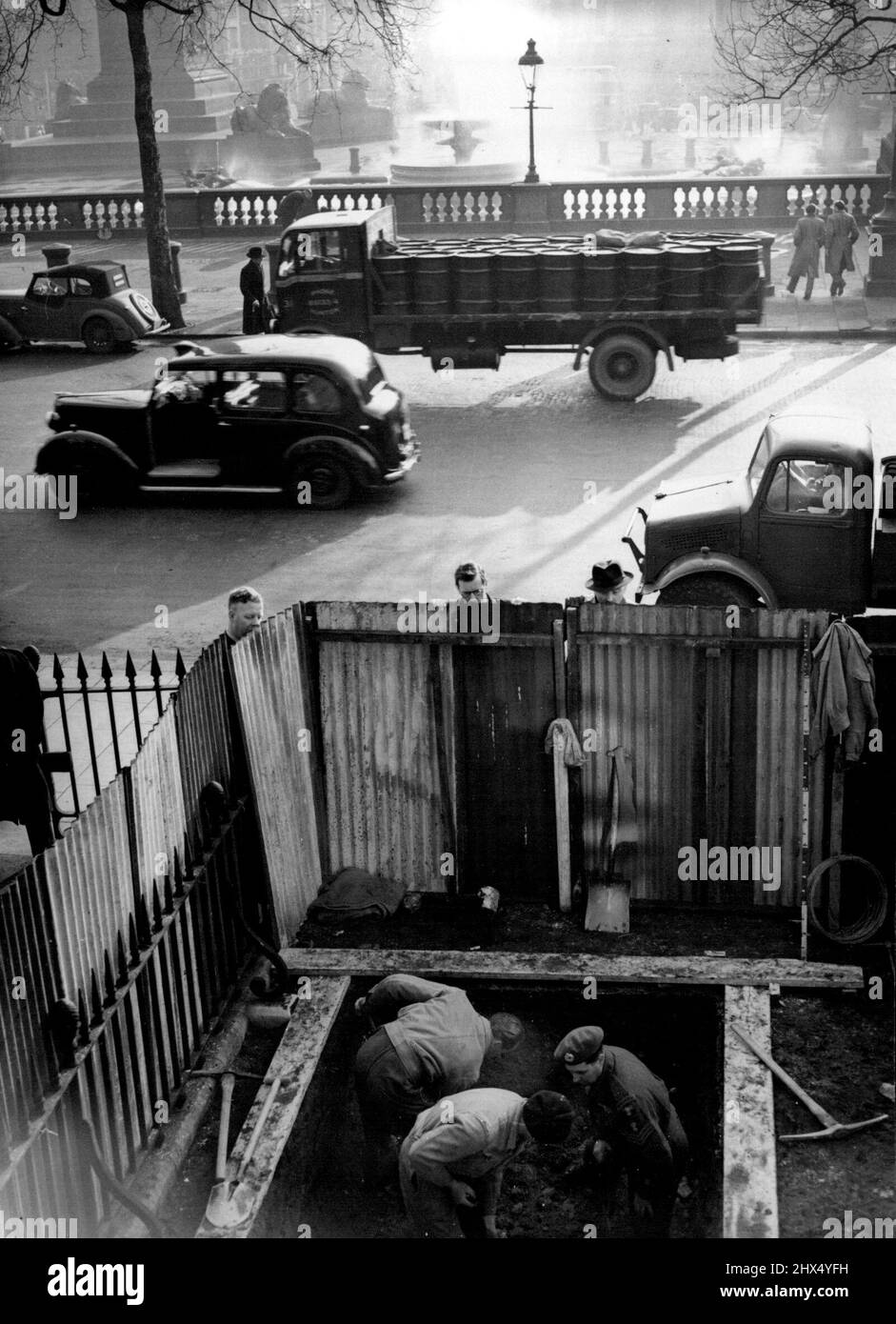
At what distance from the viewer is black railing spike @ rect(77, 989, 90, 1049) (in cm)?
627

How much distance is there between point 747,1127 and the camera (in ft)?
22.2

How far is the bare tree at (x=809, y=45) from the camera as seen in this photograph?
22.4m

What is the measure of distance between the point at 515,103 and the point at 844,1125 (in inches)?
2704

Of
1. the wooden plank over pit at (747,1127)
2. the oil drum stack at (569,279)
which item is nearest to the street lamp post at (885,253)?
the oil drum stack at (569,279)

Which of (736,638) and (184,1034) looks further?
(736,638)

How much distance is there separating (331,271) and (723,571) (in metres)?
10.0

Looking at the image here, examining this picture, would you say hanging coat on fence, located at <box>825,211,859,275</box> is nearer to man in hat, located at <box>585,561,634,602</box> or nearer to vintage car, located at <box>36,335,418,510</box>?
vintage car, located at <box>36,335,418,510</box>

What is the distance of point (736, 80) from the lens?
2238 inches

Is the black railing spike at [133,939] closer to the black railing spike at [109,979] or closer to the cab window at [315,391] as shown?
the black railing spike at [109,979]

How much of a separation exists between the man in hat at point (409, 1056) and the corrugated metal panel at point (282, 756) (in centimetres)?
123

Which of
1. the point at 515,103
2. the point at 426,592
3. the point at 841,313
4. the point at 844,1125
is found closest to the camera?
the point at 844,1125

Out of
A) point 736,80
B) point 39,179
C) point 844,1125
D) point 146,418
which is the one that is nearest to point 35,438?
point 146,418
